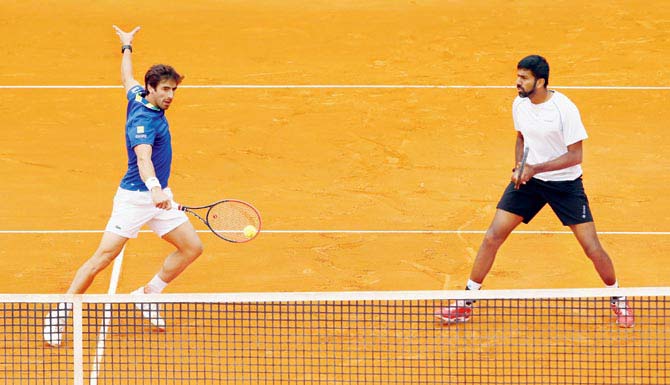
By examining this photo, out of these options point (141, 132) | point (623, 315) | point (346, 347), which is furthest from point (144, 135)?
point (623, 315)

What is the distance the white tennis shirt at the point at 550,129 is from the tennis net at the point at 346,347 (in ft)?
3.08

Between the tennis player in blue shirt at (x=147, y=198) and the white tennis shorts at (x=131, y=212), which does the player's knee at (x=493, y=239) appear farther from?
the white tennis shorts at (x=131, y=212)

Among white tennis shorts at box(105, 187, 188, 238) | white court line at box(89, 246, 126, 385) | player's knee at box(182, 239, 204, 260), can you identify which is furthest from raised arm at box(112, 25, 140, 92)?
white court line at box(89, 246, 126, 385)

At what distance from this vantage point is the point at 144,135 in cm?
770

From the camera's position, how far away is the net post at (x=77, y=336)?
23.2ft

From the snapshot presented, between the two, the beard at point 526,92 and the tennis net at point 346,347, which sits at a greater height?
the beard at point 526,92

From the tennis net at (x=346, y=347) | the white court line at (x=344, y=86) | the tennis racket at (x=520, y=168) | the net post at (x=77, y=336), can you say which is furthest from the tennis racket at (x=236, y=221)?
the white court line at (x=344, y=86)

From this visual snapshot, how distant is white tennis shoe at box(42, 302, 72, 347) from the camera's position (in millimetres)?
7949

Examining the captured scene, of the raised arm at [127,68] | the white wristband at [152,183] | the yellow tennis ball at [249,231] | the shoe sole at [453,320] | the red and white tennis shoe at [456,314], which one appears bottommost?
the shoe sole at [453,320]

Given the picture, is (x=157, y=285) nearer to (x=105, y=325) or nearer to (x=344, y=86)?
(x=105, y=325)

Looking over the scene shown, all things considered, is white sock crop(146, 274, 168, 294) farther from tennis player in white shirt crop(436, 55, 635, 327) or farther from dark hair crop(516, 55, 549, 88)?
dark hair crop(516, 55, 549, 88)

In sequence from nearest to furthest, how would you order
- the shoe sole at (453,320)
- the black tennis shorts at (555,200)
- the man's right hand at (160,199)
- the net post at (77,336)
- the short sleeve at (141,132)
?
the net post at (77,336) < the man's right hand at (160,199) < the short sleeve at (141,132) < the black tennis shorts at (555,200) < the shoe sole at (453,320)

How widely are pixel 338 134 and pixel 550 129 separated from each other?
190 inches

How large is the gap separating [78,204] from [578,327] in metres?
4.83
